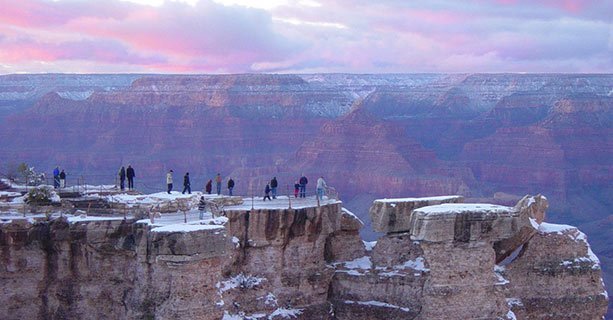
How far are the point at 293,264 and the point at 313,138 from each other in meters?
102

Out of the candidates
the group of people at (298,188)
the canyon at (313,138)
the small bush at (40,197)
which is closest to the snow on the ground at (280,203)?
the group of people at (298,188)

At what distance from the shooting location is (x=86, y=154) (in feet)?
432

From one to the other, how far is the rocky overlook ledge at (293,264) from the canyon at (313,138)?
7421 cm

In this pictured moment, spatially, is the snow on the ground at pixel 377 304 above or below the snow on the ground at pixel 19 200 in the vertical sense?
below

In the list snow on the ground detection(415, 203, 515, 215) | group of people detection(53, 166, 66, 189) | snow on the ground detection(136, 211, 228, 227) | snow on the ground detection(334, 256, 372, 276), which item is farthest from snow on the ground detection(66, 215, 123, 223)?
snow on the ground detection(415, 203, 515, 215)

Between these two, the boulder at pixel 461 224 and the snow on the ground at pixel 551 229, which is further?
the snow on the ground at pixel 551 229

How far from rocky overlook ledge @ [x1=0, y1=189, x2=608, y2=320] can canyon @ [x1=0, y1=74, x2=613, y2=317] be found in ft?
243

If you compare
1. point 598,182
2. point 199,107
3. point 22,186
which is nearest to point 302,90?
point 199,107

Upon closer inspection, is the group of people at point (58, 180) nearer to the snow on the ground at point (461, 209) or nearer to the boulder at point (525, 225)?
the snow on the ground at point (461, 209)

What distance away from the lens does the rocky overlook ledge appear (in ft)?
93.4

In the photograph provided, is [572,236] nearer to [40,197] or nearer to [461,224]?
[461,224]

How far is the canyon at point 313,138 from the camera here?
126 metres

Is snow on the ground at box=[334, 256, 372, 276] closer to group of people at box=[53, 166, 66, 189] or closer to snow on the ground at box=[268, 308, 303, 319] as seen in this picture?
snow on the ground at box=[268, 308, 303, 319]

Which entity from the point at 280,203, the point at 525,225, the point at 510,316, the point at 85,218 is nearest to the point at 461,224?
the point at 510,316
